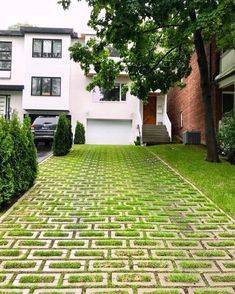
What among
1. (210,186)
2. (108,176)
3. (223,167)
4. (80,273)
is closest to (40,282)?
(80,273)

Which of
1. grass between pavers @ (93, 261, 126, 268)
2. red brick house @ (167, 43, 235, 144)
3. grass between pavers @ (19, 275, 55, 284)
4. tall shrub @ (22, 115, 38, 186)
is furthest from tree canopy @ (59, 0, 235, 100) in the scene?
grass between pavers @ (19, 275, 55, 284)

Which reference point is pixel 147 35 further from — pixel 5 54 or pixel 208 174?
pixel 5 54

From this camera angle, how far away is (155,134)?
26547mm

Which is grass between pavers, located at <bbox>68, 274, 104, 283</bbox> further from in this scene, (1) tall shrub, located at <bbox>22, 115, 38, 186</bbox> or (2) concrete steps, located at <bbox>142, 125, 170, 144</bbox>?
(2) concrete steps, located at <bbox>142, 125, 170, 144</bbox>

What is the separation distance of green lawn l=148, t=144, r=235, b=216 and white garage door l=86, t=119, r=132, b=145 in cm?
1227

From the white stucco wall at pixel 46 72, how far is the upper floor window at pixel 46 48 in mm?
243

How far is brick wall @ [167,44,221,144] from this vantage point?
64.4 feet

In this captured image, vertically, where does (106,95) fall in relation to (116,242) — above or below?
above

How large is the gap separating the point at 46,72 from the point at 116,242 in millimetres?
24773

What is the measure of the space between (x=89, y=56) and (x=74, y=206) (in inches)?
399

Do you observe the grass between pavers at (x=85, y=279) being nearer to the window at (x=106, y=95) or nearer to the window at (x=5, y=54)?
the window at (x=106, y=95)

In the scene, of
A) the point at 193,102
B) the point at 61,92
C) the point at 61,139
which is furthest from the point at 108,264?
the point at 61,92

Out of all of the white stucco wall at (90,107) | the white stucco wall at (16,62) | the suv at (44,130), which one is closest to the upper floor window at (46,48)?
the white stucco wall at (16,62)

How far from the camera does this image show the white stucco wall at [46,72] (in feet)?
93.6
